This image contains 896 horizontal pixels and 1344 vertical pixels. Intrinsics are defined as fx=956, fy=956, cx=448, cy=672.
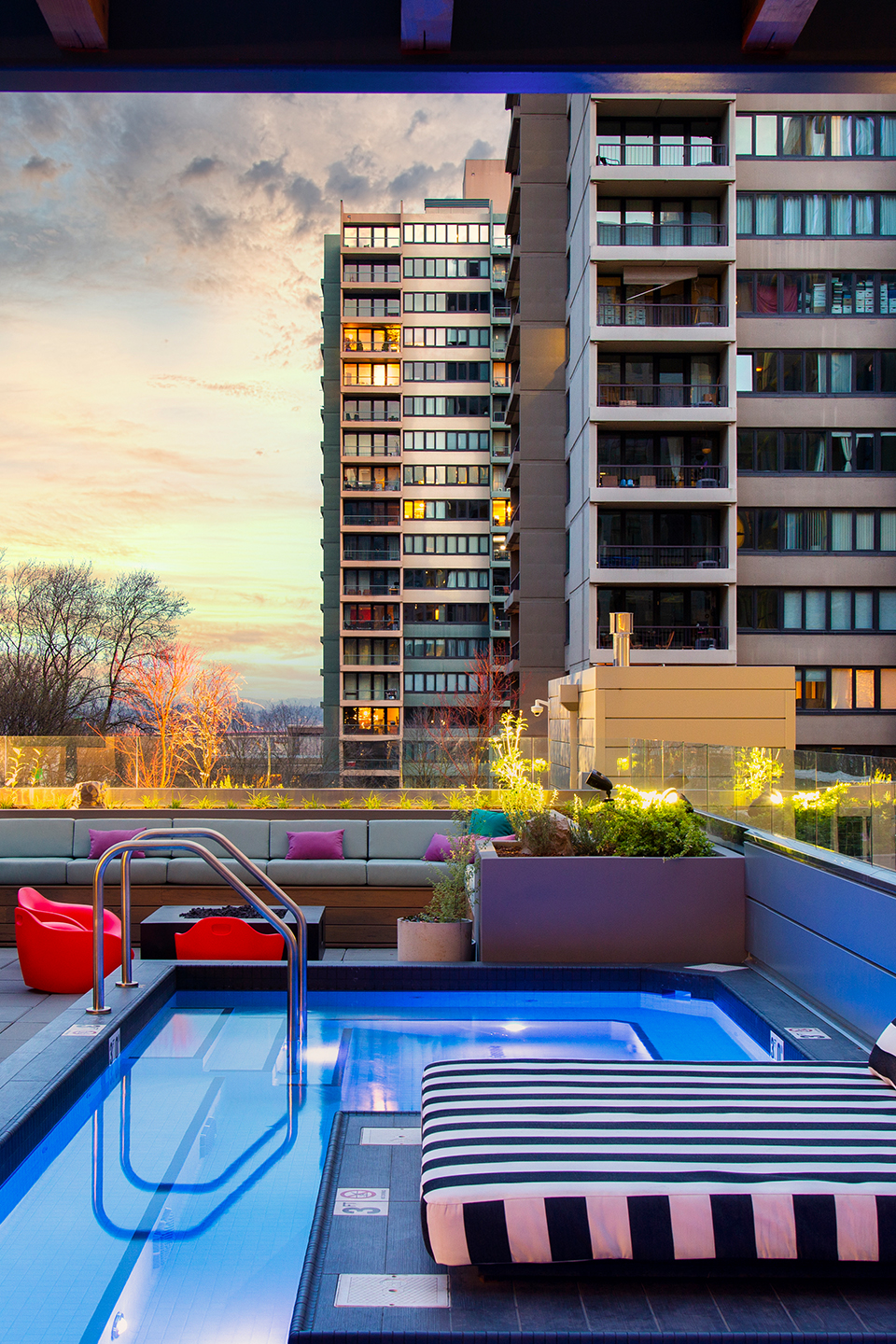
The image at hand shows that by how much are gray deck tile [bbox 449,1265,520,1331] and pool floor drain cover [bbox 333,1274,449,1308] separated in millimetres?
36

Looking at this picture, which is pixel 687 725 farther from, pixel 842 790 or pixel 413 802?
pixel 842 790

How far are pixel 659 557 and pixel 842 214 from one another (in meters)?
9.43

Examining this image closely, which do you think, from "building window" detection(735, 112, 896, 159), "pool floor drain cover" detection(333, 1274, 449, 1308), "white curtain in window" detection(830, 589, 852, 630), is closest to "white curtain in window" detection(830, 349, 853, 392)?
"building window" detection(735, 112, 896, 159)

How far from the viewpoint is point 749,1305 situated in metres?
2.32

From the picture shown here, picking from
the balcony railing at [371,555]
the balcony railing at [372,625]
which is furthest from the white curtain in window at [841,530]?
the balcony railing at [371,555]

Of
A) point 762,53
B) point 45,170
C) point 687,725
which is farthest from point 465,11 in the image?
point 45,170

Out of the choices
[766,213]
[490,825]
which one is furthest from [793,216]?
[490,825]

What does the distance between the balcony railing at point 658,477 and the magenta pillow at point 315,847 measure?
1548 cm

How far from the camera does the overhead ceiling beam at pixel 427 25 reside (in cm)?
239

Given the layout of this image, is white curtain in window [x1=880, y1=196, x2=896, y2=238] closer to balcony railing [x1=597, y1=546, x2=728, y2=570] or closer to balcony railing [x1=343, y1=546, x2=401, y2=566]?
balcony railing [x1=597, y1=546, x2=728, y2=570]

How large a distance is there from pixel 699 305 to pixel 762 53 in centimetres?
2141

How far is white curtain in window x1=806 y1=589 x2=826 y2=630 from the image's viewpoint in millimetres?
23672

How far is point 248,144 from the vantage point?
97.7 ft

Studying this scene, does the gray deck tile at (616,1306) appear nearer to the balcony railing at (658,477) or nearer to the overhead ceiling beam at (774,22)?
the overhead ceiling beam at (774,22)
